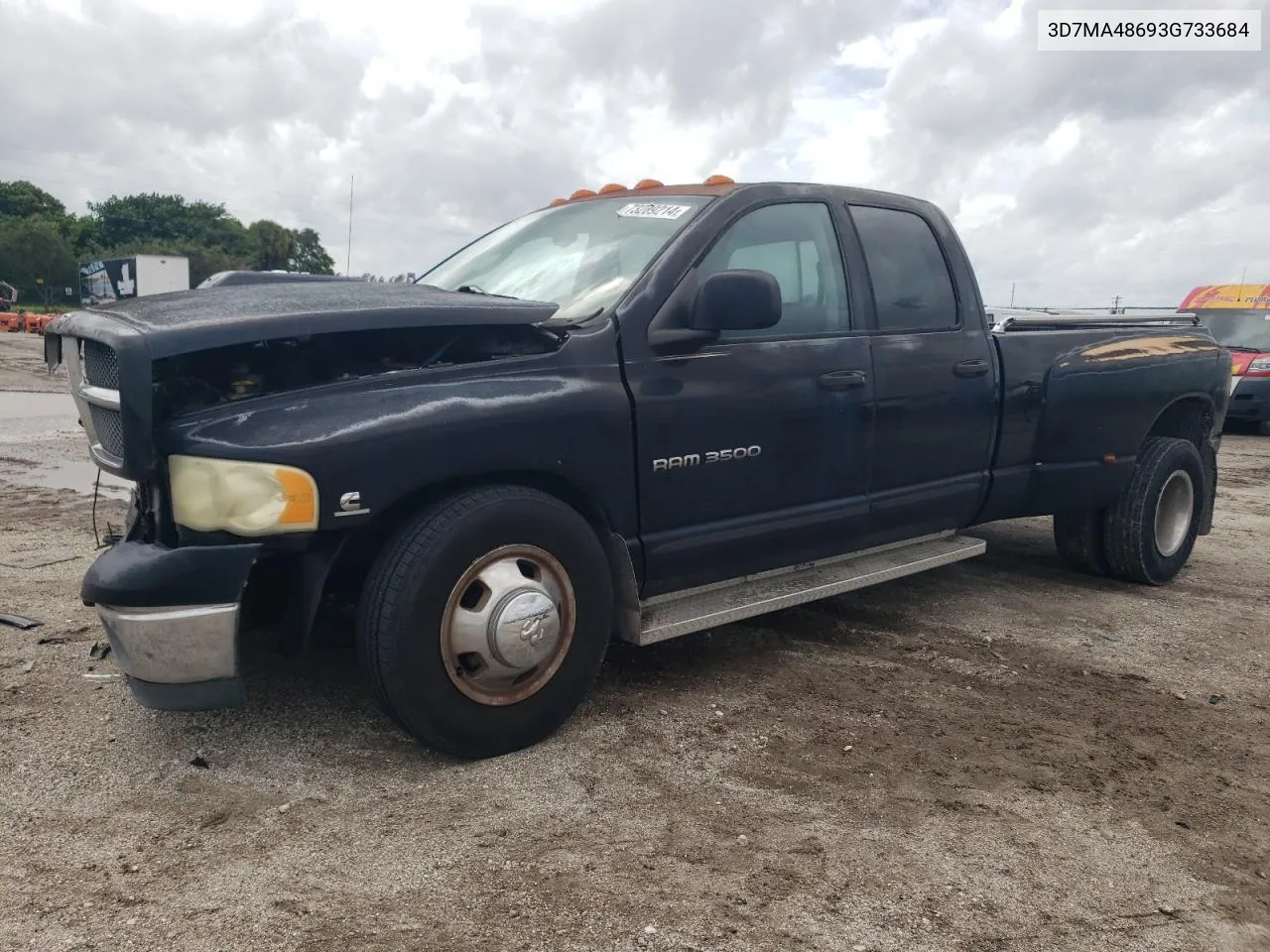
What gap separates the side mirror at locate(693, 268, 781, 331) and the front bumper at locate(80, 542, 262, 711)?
1.53 metres

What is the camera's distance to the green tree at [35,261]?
6562 cm

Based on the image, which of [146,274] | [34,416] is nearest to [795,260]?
[34,416]

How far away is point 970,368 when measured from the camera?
436 cm

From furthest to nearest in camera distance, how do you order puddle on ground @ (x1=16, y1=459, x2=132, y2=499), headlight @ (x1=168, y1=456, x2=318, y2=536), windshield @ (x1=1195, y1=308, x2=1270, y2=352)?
windshield @ (x1=1195, y1=308, x2=1270, y2=352) → puddle on ground @ (x1=16, y1=459, x2=132, y2=499) → headlight @ (x1=168, y1=456, x2=318, y2=536)

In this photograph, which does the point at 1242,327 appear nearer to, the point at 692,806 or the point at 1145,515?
the point at 1145,515

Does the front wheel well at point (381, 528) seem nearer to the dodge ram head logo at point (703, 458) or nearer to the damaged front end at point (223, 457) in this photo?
the damaged front end at point (223, 457)

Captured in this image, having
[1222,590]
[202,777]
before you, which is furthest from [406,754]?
[1222,590]

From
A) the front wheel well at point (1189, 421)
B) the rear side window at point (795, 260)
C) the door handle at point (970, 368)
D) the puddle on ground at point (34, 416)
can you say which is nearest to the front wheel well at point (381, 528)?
the rear side window at point (795, 260)

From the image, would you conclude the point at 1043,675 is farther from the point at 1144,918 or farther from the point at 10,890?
the point at 10,890

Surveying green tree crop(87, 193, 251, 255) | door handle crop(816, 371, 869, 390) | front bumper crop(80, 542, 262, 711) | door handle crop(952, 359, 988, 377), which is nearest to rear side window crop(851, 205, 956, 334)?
door handle crop(952, 359, 988, 377)

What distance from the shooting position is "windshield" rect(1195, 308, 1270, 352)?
13977 mm

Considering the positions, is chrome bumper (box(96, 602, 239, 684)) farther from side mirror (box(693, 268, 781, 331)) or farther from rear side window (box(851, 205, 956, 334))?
rear side window (box(851, 205, 956, 334))

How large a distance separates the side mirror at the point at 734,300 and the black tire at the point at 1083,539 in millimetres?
2657

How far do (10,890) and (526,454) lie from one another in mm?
1628
